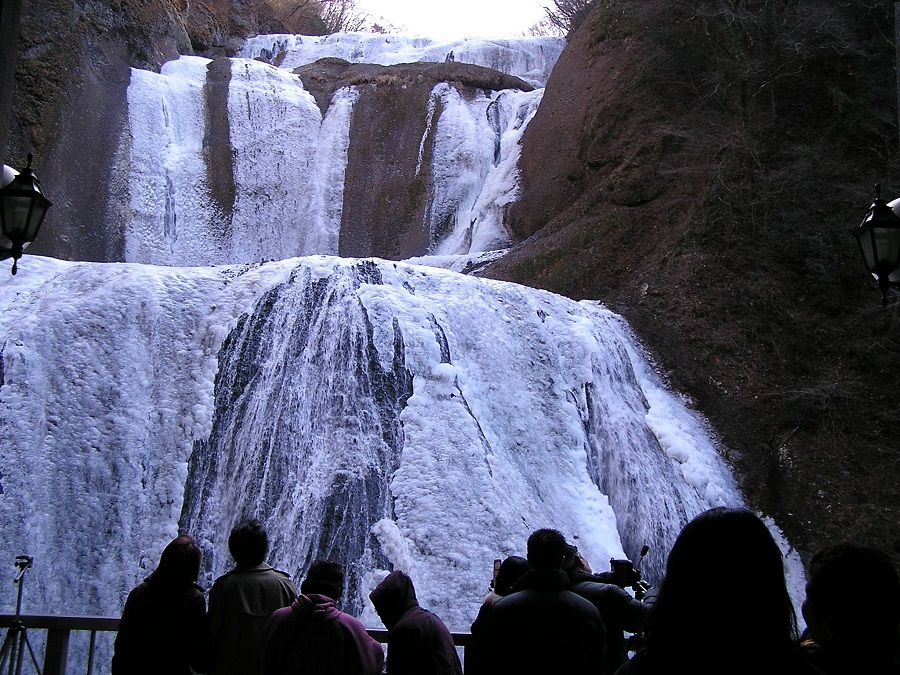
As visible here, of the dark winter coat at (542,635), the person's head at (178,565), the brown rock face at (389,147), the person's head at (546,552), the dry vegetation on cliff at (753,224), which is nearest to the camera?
the dark winter coat at (542,635)

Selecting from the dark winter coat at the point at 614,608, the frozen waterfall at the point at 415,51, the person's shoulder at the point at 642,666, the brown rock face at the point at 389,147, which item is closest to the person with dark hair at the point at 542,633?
the dark winter coat at the point at 614,608

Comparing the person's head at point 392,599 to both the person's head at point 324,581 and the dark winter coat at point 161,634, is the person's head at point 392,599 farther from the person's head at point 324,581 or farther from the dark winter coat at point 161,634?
the dark winter coat at point 161,634

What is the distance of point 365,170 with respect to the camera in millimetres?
21656

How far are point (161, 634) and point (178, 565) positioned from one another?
326 millimetres

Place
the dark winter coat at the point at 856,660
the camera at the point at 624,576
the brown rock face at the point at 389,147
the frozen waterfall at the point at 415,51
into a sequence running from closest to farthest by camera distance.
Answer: the dark winter coat at the point at 856,660
the camera at the point at 624,576
the brown rock face at the point at 389,147
the frozen waterfall at the point at 415,51

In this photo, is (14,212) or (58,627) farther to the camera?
(14,212)

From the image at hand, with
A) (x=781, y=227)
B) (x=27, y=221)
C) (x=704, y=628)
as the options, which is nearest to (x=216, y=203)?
(x=781, y=227)

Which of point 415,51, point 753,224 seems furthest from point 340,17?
point 753,224

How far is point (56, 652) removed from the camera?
4637 millimetres

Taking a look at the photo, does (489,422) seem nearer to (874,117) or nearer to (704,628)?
(704,628)

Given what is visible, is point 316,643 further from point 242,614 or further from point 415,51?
point 415,51

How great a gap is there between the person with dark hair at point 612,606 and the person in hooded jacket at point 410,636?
26.7 inches

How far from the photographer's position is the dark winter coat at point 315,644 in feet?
11.3

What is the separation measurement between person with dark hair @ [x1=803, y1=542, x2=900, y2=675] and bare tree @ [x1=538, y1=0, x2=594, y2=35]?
22.1 meters
